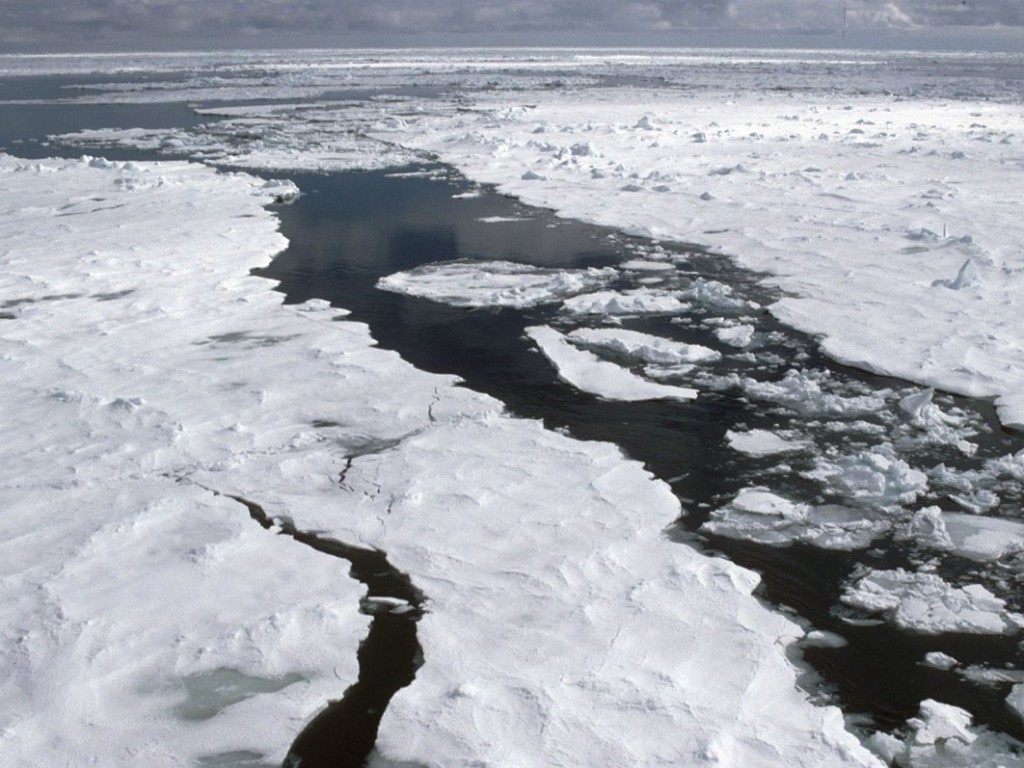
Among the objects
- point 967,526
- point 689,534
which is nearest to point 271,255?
point 689,534

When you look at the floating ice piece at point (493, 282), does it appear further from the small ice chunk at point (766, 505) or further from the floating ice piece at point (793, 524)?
the floating ice piece at point (793, 524)

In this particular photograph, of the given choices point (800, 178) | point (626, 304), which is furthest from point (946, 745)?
point (800, 178)

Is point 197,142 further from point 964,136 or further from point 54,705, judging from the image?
point 54,705

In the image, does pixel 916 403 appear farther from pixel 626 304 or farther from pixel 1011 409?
pixel 626 304

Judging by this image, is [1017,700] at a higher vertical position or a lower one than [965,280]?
lower

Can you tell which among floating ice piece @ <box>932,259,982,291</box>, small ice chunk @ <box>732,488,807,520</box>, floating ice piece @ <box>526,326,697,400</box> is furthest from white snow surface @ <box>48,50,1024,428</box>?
small ice chunk @ <box>732,488,807,520</box>

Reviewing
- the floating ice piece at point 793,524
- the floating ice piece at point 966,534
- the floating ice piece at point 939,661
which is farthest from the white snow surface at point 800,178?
the floating ice piece at point 939,661

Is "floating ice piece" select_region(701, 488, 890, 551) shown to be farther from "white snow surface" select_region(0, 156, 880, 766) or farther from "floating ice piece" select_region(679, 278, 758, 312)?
"floating ice piece" select_region(679, 278, 758, 312)
